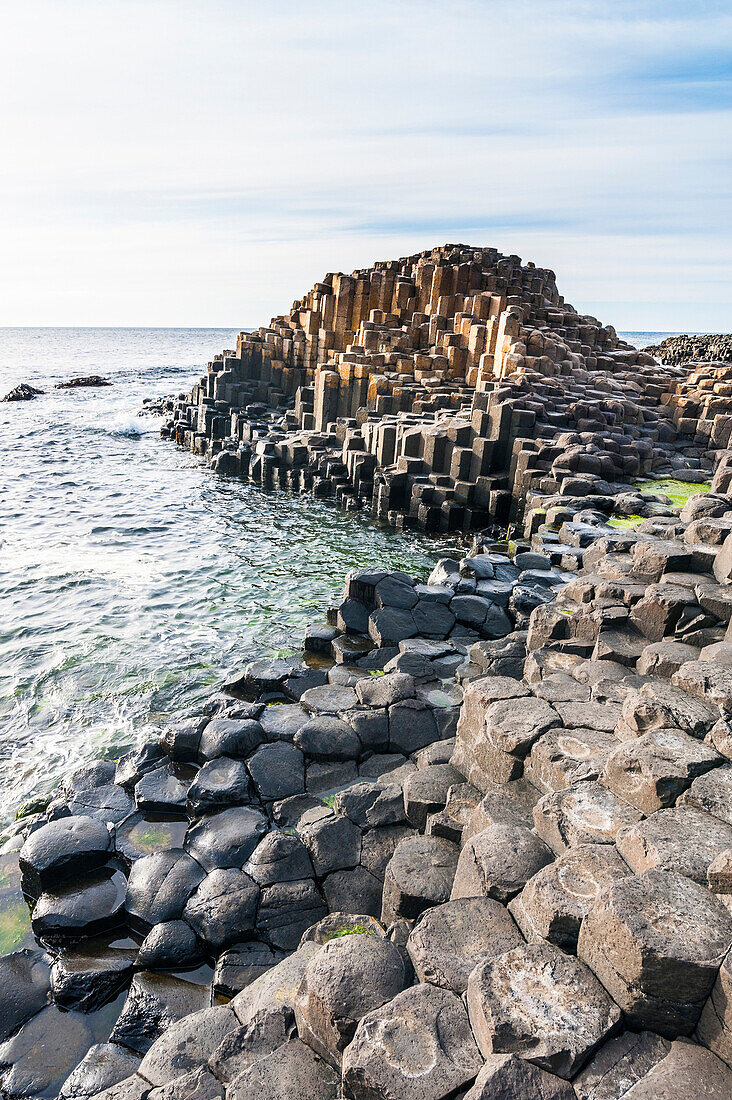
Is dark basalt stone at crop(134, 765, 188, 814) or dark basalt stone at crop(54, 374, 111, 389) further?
dark basalt stone at crop(54, 374, 111, 389)

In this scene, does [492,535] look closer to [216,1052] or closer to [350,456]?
[350,456]

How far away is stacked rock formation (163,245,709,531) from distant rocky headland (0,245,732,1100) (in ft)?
16.3

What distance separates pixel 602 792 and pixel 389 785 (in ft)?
7.29

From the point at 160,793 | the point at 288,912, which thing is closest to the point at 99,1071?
the point at 288,912

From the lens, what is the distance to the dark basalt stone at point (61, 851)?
526cm

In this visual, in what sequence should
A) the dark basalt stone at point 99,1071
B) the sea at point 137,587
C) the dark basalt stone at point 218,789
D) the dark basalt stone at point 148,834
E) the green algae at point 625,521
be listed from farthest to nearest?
the green algae at point 625,521 < the sea at point 137,587 < the dark basalt stone at point 218,789 < the dark basalt stone at point 148,834 < the dark basalt stone at point 99,1071

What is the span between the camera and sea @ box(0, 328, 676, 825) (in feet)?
26.6

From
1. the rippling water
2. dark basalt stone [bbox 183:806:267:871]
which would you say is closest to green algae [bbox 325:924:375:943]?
dark basalt stone [bbox 183:806:267:871]

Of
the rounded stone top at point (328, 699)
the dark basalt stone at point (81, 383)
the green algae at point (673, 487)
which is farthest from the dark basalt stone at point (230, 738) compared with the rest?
the dark basalt stone at point (81, 383)

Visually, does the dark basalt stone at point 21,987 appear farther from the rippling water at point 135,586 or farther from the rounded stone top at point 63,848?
the rippling water at point 135,586

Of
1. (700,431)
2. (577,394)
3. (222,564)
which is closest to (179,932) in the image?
(222,564)

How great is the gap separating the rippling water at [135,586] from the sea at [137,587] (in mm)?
30

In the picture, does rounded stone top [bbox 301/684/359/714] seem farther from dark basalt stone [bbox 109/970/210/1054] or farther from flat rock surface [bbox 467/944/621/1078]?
flat rock surface [bbox 467/944/621/1078]

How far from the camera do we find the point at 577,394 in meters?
19.6
